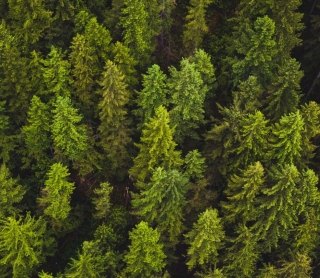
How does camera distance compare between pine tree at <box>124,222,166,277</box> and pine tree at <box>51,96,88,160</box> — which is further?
pine tree at <box>51,96,88,160</box>

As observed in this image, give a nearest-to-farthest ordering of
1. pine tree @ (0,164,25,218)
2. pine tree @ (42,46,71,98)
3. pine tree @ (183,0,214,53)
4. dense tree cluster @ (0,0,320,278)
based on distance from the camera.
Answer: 1. dense tree cluster @ (0,0,320,278)
2. pine tree @ (0,164,25,218)
3. pine tree @ (42,46,71,98)
4. pine tree @ (183,0,214,53)

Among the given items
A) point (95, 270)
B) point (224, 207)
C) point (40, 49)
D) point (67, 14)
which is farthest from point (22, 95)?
point (224, 207)

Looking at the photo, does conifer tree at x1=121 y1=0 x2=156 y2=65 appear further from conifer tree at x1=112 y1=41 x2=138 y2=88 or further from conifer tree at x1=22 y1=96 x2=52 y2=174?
conifer tree at x1=22 y1=96 x2=52 y2=174

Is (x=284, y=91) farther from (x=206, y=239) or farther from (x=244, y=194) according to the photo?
(x=206, y=239)

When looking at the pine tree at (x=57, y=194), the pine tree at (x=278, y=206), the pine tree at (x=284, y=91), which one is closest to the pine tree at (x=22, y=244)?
the pine tree at (x=57, y=194)

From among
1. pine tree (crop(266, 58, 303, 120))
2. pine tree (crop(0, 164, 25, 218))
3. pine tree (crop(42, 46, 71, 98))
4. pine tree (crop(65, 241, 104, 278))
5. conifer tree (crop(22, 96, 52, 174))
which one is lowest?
pine tree (crop(65, 241, 104, 278))

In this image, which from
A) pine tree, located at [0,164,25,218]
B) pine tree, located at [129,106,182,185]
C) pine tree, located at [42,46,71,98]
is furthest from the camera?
pine tree, located at [42,46,71,98]

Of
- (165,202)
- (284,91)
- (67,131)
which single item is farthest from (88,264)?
(284,91)

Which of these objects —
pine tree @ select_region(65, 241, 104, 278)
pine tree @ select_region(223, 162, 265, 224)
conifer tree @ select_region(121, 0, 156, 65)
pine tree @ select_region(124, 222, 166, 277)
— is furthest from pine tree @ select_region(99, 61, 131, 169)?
pine tree @ select_region(223, 162, 265, 224)
